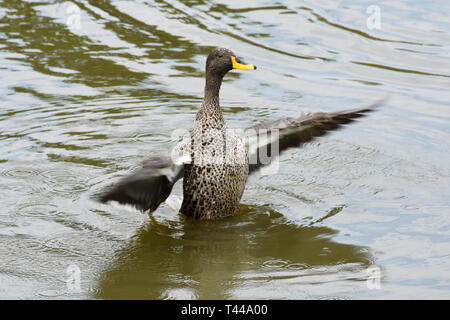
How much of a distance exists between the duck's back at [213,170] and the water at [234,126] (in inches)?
6.6

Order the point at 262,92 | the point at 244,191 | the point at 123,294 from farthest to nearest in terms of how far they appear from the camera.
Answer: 1. the point at 262,92
2. the point at 244,191
3. the point at 123,294

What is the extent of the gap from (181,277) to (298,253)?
0.94m

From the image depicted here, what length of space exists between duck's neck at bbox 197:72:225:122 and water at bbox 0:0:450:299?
35.2 inches

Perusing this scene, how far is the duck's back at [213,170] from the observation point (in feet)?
21.6

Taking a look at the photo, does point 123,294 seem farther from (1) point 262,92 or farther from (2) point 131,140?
(1) point 262,92

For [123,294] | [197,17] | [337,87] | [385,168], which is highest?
[197,17]

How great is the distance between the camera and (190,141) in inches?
263

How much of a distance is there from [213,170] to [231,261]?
0.89 meters

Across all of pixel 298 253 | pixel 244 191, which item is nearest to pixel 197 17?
pixel 244 191

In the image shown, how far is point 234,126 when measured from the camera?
860 centimetres
